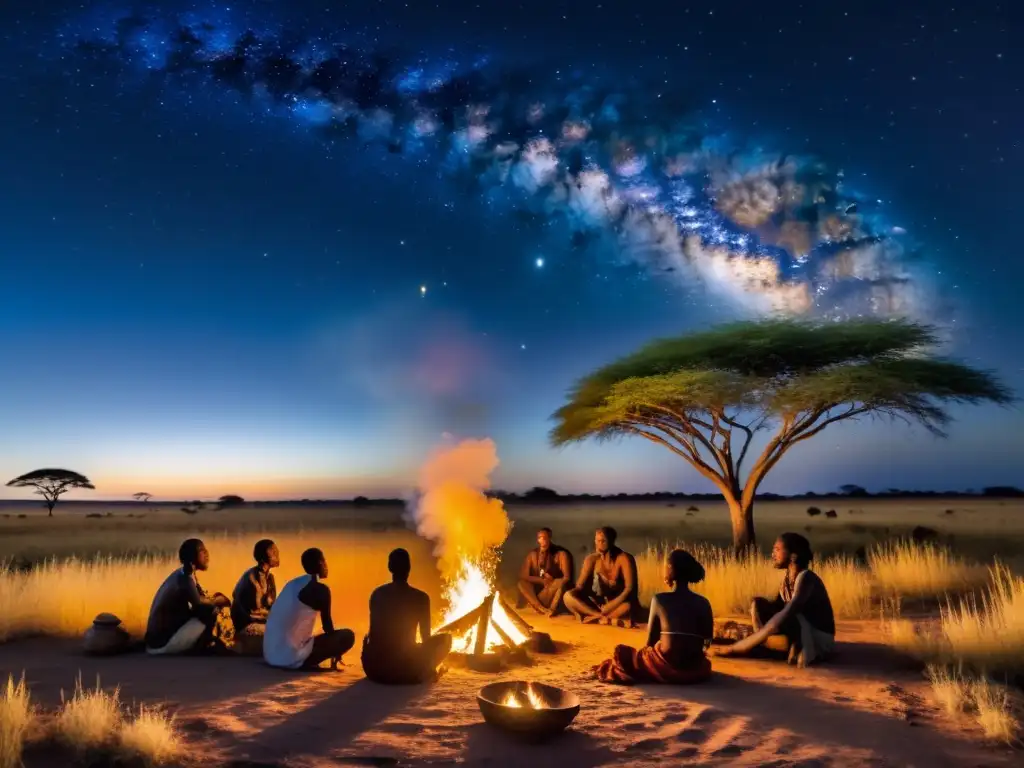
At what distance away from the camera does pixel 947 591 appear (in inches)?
602


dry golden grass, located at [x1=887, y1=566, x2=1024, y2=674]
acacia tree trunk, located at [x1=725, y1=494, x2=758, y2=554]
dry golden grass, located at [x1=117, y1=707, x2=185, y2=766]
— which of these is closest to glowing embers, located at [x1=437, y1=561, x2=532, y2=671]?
dry golden grass, located at [x1=117, y1=707, x2=185, y2=766]

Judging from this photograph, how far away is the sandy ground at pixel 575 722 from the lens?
6.33 meters

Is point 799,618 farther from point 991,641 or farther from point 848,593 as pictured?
point 848,593

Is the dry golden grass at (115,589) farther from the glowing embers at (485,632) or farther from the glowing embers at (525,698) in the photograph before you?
the glowing embers at (525,698)

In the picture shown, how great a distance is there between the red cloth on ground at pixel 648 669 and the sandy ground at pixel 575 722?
15 cm

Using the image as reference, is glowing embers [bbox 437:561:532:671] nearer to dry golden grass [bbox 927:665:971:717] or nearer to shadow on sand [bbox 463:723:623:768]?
shadow on sand [bbox 463:723:623:768]

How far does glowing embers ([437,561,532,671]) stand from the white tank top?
1682 mm

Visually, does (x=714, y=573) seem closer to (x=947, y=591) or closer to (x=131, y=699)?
(x=947, y=591)

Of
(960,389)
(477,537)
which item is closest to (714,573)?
(477,537)

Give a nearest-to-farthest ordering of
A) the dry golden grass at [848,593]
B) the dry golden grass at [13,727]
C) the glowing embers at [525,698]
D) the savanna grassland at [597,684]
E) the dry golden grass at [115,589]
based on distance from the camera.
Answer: the dry golden grass at [13,727]
the savanna grassland at [597,684]
the glowing embers at [525,698]
the dry golden grass at [115,589]
the dry golden grass at [848,593]

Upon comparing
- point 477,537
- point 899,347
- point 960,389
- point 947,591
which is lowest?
point 947,591

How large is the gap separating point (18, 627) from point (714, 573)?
1249 centimetres

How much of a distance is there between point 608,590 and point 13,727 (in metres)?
8.58

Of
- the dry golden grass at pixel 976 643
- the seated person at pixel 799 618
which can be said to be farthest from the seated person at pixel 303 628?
the dry golden grass at pixel 976 643
